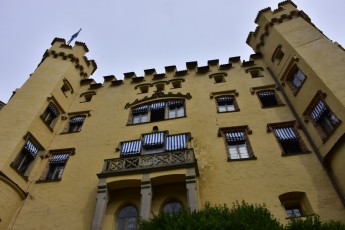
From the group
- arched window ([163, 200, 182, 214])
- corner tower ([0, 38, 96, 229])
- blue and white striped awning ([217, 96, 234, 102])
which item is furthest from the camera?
blue and white striped awning ([217, 96, 234, 102])

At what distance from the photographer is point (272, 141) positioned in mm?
15453

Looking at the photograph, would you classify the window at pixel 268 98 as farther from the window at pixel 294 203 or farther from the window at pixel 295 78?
the window at pixel 294 203

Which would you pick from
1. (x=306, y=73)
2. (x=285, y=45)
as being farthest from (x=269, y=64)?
(x=306, y=73)

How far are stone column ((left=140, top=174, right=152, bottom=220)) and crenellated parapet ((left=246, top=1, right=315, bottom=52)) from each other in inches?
580

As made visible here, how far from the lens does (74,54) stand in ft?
79.6

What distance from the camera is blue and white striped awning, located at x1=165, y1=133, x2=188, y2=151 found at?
1592cm

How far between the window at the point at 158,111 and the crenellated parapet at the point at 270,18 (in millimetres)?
8305

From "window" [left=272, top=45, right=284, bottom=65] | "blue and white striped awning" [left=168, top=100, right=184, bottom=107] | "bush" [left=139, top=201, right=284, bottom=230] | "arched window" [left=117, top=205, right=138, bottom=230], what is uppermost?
"window" [left=272, top=45, right=284, bottom=65]

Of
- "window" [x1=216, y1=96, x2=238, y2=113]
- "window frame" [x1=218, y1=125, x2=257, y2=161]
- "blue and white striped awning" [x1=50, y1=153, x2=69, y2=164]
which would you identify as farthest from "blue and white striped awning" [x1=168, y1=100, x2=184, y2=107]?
"blue and white striped awning" [x1=50, y1=153, x2=69, y2=164]

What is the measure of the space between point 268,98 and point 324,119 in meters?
4.85

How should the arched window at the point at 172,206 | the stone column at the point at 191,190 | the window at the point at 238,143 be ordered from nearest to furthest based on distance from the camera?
1. the stone column at the point at 191,190
2. the arched window at the point at 172,206
3. the window at the point at 238,143

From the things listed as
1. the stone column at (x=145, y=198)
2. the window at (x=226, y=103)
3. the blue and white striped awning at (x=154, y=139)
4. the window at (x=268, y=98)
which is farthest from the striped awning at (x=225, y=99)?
the stone column at (x=145, y=198)

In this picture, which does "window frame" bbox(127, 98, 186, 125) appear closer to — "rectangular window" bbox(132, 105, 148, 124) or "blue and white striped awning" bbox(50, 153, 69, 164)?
"rectangular window" bbox(132, 105, 148, 124)

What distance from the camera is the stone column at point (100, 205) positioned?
1223 cm
